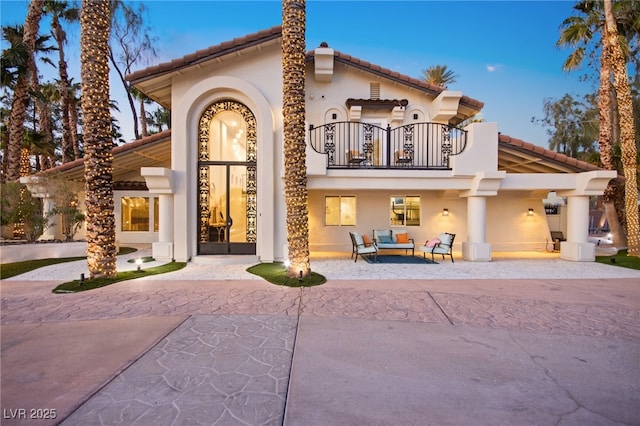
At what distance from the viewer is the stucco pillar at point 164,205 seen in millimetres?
10227

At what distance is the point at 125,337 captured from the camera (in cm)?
457

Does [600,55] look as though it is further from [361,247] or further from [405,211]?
[361,247]

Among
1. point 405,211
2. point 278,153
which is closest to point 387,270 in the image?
point 405,211

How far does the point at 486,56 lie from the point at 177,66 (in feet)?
78.7

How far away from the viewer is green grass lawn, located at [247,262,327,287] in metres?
7.76

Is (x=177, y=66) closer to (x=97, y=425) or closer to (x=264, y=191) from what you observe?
(x=264, y=191)

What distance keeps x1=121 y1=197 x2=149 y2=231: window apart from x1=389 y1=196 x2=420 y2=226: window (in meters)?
13.3

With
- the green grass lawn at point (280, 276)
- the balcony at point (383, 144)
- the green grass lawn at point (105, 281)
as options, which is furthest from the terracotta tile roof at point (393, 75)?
the green grass lawn at point (105, 281)

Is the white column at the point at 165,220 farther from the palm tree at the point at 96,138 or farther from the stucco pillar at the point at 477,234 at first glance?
the stucco pillar at the point at 477,234

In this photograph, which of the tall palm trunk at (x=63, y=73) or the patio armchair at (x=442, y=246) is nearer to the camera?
the patio armchair at (x=442, y=246)

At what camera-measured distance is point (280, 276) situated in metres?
8.38

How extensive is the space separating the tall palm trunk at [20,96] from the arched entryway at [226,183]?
377 inches

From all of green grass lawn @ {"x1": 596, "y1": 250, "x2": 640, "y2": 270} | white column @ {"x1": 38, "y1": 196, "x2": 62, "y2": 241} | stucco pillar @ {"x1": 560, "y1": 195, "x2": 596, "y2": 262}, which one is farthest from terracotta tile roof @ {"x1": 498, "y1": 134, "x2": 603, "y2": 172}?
white column @ {"x1": 38, "y1": 196, "x2": 62, "y2": 241}

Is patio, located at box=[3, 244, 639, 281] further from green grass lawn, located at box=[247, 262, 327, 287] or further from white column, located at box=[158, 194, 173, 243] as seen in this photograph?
white column, located at box=[158, 194, 173, 243]
